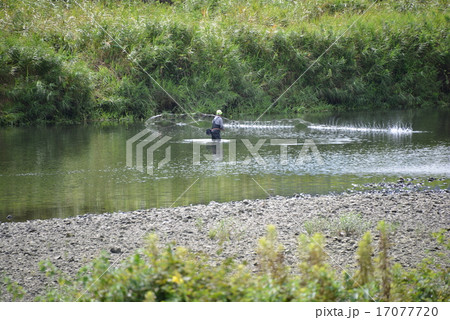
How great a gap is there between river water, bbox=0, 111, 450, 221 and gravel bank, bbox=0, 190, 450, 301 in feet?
4.90

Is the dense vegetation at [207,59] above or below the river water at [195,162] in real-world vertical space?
above

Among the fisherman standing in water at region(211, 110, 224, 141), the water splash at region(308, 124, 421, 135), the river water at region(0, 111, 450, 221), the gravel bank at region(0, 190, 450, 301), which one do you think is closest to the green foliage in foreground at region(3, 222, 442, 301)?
the gravel bank at region(0, 190, 450, 301)

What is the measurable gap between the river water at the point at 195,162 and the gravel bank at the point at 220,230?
1494mm

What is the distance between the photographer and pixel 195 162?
17016 millimetres

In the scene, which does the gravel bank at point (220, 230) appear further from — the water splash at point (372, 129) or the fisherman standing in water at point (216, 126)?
the water splash at point (372, 129)

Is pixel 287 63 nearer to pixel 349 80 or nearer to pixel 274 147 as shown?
pixel 349 80

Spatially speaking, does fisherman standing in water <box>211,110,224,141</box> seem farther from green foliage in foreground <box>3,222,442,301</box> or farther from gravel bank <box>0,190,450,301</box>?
green foliage in foreground <box>3,222,442,301</box>

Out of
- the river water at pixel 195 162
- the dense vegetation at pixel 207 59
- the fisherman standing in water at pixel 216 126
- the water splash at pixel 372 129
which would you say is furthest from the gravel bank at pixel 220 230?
the dense vegetation at pixel 207 59

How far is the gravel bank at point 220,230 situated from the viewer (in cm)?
750

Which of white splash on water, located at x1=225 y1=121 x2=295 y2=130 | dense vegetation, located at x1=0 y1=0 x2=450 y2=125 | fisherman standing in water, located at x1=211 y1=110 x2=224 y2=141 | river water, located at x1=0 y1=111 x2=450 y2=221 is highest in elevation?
dense vegetation, located at x1=0 y1=0 x2=450 y2=125

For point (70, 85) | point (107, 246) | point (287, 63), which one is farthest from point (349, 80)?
point (107, 246)

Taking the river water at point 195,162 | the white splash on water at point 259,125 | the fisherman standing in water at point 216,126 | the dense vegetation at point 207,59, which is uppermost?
the dense vegetation at point 207,59

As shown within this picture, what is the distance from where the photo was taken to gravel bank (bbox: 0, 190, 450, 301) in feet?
24.6

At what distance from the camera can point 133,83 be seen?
99.5 ft
